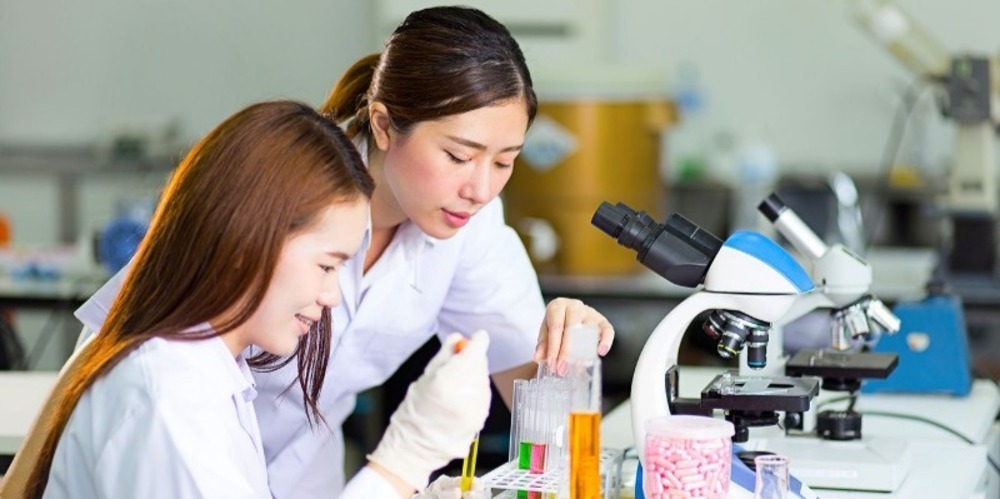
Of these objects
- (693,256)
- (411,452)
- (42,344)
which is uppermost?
(693,256)

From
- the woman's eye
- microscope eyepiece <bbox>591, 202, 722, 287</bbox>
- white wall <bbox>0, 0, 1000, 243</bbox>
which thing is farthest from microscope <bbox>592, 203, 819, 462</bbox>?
white wall <bbox>0, 0, 1000, 243</bbox>

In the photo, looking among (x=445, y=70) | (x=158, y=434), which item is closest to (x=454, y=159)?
(x=445, y=70)

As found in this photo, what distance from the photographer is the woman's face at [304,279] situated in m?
1.43

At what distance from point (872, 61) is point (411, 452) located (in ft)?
13.7

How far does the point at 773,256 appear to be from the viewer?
61.3 inches

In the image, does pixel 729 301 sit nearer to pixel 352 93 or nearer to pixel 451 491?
pixel 451 491

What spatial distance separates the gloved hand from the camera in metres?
1.28

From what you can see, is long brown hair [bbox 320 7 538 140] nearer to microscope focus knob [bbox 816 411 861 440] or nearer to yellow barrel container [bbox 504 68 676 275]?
microscope focus knob [bbox 816 411 861 440]

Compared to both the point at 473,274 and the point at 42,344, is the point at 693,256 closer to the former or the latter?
the point at 473,274

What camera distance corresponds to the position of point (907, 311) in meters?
2.50

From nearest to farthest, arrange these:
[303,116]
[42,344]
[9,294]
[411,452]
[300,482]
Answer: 1. [411,452]
2. [303,116]
3. [300,482]
4. [9,294]
5. [42,344]

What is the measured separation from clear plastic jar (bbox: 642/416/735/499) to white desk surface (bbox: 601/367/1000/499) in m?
0.39

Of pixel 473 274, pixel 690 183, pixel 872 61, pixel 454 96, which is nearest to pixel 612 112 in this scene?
pixel 690 183

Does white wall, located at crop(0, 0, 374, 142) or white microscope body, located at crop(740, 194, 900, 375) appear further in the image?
white wall, located at crop(0, 0, 374, 142)
